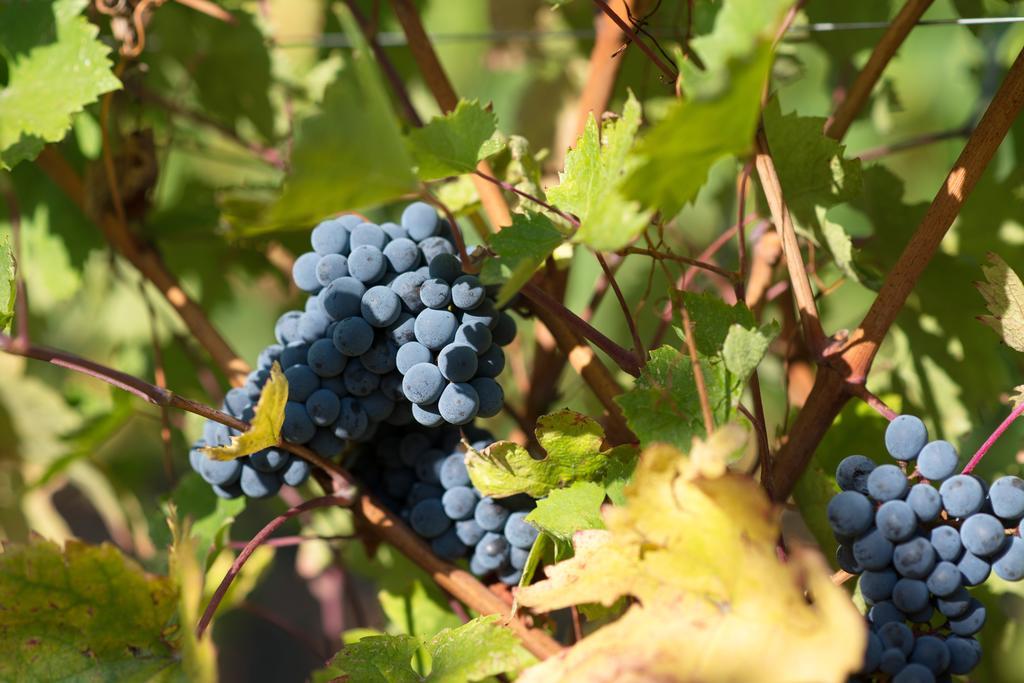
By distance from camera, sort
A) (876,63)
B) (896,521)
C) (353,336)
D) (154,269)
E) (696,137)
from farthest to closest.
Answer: (154,269) → (876,63) → (353,336) → (896,521) → (696,137)

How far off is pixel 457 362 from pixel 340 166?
0.20 meters

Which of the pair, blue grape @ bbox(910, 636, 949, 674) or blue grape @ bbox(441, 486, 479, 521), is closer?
blue grape @ bbox(910, 636, 949, 674)

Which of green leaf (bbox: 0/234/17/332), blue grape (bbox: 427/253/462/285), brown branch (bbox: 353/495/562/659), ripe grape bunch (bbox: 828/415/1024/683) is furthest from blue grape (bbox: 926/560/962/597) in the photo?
green leaf (bbox: 0/234/17/332)

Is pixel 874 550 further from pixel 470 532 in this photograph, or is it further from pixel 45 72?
pixel 45 72

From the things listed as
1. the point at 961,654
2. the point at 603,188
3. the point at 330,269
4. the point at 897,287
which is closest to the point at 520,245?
the point at 603,188

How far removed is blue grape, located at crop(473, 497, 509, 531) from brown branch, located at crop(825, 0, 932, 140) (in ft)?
1.47

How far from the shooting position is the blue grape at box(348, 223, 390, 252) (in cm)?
67

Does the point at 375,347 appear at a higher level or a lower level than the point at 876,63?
lower

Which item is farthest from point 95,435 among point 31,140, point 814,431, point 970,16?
point 970,16

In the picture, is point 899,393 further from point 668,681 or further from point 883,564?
point 668,681

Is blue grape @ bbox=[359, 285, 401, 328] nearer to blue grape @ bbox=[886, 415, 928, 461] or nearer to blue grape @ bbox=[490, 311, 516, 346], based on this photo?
blue grape @ bbox=[490, 311, 516, 346]

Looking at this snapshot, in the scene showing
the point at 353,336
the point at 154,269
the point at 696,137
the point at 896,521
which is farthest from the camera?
the point at 154,269

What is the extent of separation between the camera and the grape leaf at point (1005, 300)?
24.2 inches

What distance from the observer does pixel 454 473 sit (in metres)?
0.72
